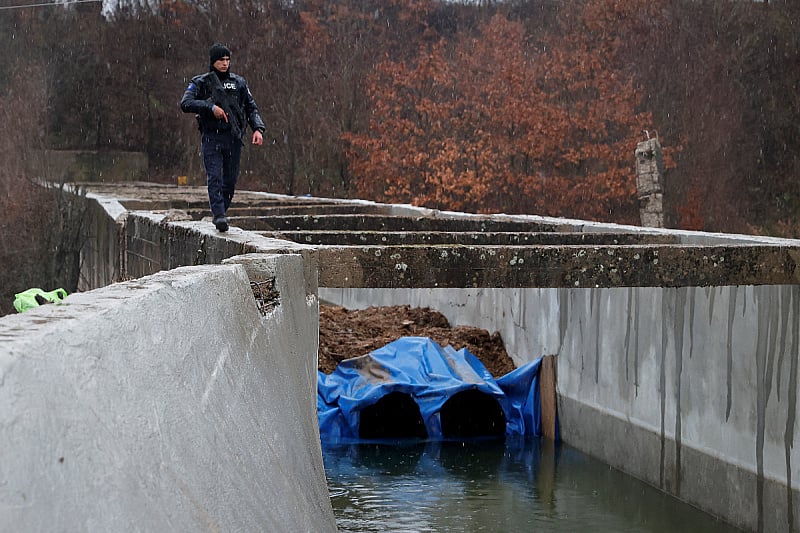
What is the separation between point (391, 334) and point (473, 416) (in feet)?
11.6

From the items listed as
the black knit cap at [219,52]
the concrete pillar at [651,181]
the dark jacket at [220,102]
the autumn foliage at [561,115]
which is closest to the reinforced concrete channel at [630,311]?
the dark jacket at [220,102]

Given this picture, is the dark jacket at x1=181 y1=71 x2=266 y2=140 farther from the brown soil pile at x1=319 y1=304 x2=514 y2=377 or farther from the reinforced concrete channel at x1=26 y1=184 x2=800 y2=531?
the brown soil pile at x1=319 y1=304 x2=514 y2=377

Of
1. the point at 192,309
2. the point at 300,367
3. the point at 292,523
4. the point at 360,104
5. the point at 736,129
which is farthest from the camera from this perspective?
the point at 360,104

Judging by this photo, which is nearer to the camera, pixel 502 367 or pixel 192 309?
pixel 192 309

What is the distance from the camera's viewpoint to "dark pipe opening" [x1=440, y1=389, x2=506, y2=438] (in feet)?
50.1

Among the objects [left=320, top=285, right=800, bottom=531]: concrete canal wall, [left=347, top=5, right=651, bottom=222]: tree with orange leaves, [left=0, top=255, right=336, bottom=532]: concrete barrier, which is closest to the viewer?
[left=0, top=255, right=336, bottom=532]: concrete barrier

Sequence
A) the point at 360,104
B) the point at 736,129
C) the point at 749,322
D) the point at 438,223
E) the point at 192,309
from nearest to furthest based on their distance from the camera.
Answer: the point at 192,309 → the point at 749,322 → the point at 438,223 → the point at 736,129 → the point at 360,104

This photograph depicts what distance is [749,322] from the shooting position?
994 centimetres

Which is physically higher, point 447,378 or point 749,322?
point 749,322

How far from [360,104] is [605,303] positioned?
25.7m

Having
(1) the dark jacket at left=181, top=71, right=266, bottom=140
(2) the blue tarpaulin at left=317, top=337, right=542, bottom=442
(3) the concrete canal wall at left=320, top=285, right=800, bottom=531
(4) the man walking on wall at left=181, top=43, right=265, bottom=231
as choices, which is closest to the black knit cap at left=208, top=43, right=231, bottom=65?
(4) the man walking on wall at left=181, top=43, right=265, bottom=231

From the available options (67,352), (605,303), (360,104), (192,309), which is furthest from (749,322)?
(360,104)

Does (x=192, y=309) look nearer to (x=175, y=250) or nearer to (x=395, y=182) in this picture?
(x=175, y=250)

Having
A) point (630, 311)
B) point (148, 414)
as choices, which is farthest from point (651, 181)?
point (148, 414)
